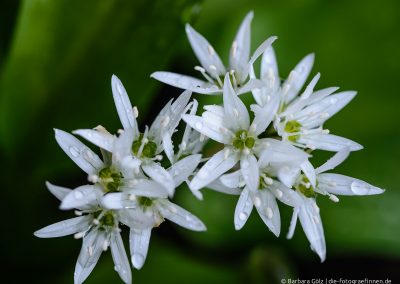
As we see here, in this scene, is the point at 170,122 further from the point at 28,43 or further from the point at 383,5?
the point at 383,5

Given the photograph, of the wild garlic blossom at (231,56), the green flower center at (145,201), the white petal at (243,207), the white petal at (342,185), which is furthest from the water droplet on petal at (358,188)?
the green flower center at (145,201)

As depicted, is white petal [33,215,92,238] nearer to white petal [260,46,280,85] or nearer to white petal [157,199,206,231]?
white petal [157,199,206,231]

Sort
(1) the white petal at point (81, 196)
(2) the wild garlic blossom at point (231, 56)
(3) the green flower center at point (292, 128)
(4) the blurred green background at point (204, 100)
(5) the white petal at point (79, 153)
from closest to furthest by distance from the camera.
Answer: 1. (1) the white petal at point (81, 196)
2. (5) the white petal at point (79, 153)
3. (3) the green flower center at point (292, 128)
4. (2) the wild garlic blossom at point (231, 56)
5. (4) the blurred green background at point (204, 100)

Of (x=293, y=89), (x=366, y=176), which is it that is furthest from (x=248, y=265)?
(x=293, y=89)

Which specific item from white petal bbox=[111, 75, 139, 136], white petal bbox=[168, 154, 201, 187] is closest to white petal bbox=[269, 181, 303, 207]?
white petal bbox=[168, 154, 201, 187]

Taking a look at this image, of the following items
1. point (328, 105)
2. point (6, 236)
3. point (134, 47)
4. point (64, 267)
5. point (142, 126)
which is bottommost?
point (64, 267)

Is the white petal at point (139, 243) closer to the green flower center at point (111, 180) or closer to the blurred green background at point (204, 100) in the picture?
the green flower center at point (111, 180)
